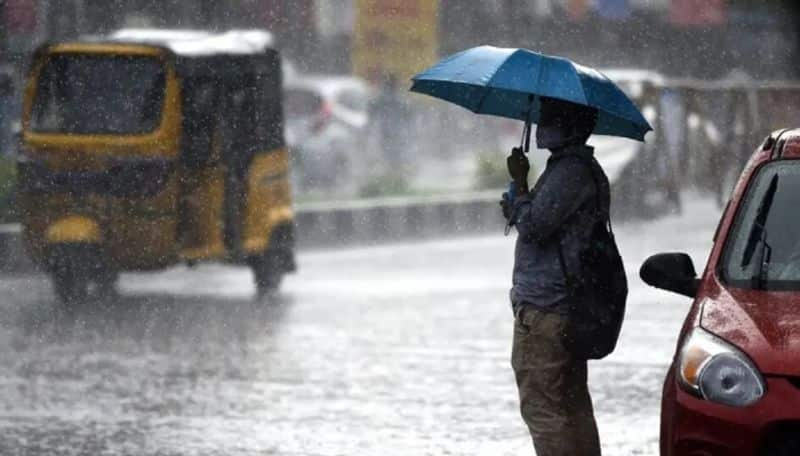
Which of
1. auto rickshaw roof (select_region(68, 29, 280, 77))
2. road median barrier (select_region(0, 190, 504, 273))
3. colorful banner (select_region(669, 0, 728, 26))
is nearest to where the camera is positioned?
auto rickshaw roof (select_region(68, 29, 280, 77))

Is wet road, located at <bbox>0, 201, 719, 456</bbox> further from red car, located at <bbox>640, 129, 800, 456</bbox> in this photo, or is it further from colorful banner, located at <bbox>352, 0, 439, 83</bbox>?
colorful banner, located at <bbox>352, 0, 439, 83</bbox>

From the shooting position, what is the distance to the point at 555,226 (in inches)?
292

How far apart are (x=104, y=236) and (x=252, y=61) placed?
2671 mm

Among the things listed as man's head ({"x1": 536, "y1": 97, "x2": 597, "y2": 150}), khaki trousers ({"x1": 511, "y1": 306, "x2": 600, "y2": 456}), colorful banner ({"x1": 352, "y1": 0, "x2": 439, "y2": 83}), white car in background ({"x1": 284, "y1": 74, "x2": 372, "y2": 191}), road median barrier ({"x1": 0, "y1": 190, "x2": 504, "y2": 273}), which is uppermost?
man's head ({"x1": 536, "y1": 97, "x2": 597, "y2": 150})

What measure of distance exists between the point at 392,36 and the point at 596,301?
21.3m

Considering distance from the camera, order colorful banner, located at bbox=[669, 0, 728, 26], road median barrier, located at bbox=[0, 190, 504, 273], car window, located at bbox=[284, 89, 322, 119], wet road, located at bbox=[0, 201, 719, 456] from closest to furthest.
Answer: wet road, located at bbox=[0, 201, 719, 456], road median barrier, located at bbox=[0, 190, 504, 273], car window, located at bbox=[284, 89, 322, 119], colorful banner, located at bbox=[669, 0, 728, 26]

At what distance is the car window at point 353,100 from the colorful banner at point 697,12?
5887mm

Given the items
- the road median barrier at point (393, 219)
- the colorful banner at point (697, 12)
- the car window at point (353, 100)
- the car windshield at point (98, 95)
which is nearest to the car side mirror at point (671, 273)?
the car windshield at point (98, 95)

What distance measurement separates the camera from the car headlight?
21.3 feet

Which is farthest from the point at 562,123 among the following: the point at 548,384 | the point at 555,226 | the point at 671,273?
the point at 548,384

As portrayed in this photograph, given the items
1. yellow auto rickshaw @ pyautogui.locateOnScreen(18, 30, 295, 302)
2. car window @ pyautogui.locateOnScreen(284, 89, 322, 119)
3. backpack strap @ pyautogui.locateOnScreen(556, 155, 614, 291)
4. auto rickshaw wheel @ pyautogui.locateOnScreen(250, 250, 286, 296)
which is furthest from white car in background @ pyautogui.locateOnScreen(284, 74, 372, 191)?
backpack strap @ pyautogui.locateOnScreen(556, 155, 614, 291)

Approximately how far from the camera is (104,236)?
16.8 meters

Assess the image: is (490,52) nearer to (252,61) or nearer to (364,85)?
(252,61)

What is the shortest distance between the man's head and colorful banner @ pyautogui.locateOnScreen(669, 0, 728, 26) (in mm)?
30417
